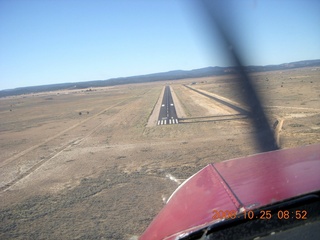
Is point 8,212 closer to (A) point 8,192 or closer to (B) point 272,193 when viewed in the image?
(A) point 8,192

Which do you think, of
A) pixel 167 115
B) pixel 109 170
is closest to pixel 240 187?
pixel 109 170

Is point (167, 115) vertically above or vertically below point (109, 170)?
above

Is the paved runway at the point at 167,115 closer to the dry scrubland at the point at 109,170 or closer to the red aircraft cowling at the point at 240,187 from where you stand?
the dry scrubland at the point at 109,170

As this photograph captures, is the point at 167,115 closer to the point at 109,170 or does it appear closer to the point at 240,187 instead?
the point at 109,170

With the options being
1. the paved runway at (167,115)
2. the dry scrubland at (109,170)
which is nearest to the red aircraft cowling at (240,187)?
the dry scrubland at (109,170)

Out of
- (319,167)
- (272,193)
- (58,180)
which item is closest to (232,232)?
(272,193)

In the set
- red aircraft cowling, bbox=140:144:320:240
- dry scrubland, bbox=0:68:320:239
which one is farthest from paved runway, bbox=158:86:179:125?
red aircraft cowling, bbox=140:144:320:240

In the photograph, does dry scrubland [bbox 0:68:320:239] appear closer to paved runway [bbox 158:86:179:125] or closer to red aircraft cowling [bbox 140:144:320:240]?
paved runway [bbox 158:86:179:125]

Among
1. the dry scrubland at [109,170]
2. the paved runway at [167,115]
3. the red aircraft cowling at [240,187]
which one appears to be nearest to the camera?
the red aircraft cowling at [240,187]

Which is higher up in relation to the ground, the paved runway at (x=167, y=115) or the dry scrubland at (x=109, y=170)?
the paved runway at (x=167, y=115)
